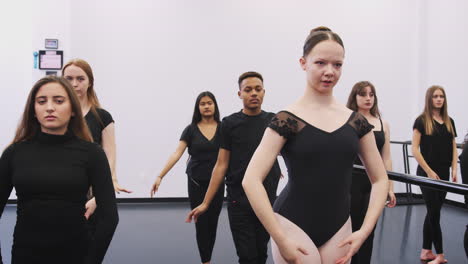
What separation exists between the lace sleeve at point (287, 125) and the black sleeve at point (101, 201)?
0.75 m

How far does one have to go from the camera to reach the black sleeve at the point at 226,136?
2.65 metres

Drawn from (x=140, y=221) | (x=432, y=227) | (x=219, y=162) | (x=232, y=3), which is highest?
(x=232, y=3)

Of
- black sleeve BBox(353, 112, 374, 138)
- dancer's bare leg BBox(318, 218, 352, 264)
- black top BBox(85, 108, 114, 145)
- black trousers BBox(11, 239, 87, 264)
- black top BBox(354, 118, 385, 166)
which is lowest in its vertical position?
black trousers BBox(11, 239, 87, 264)

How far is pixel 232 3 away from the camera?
6.48m

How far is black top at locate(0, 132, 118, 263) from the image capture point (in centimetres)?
155

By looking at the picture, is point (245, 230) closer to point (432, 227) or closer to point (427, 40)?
point (432, 227)

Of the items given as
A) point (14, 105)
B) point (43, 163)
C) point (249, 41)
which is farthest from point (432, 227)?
point (14, 105)

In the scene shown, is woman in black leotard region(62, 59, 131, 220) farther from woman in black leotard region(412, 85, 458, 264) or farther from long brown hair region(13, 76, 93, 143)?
woman in black leotard region(412, 85, 458, 264)

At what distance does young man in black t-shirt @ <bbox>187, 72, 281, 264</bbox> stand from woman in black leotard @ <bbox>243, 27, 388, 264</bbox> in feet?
3.70

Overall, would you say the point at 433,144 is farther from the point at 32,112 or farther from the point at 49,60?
the point at 49,60

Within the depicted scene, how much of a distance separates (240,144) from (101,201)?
3.78 feet

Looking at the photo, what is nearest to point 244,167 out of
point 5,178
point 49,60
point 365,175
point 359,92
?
point 365,175

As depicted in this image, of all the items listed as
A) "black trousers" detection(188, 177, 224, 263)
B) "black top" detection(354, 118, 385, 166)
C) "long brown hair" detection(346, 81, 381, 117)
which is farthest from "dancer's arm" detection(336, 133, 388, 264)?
"black trousers" detection(188, 177, 224, 263)

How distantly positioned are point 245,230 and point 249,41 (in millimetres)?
4528
